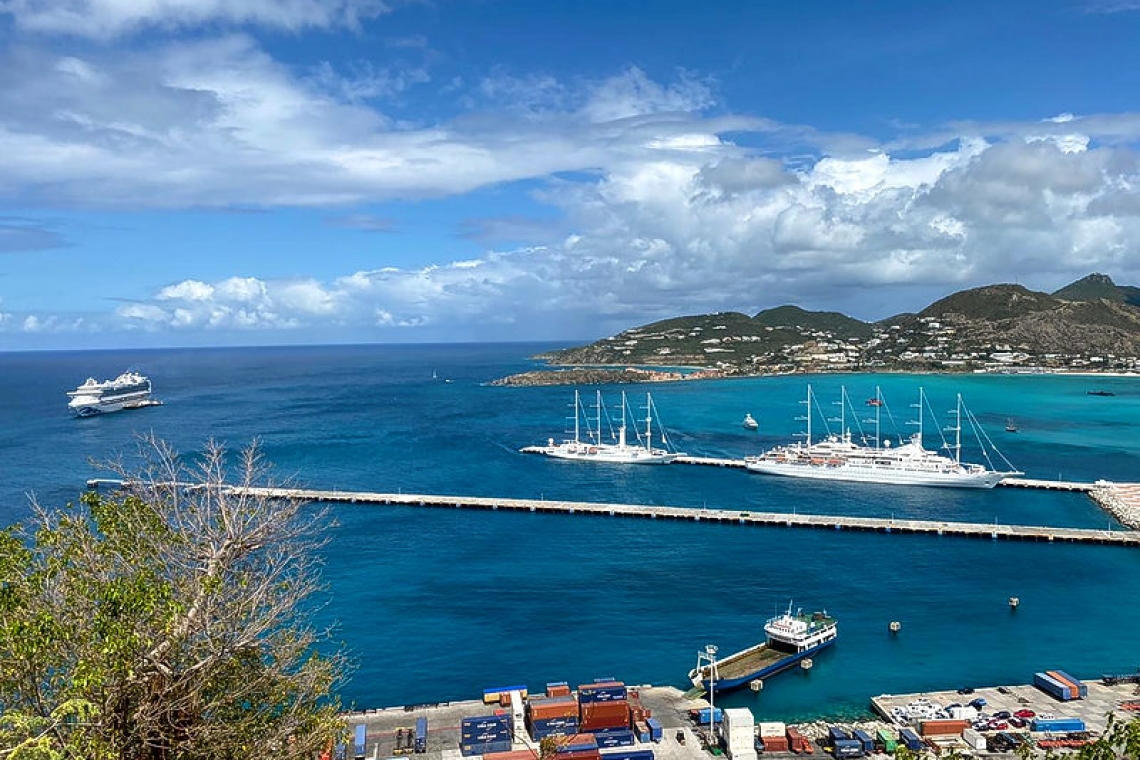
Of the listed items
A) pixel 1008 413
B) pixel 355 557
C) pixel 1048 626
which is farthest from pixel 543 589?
pixel 1008 413

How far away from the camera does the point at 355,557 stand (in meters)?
56.0

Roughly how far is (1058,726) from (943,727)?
4229 mm

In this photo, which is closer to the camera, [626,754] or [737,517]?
[626,754]

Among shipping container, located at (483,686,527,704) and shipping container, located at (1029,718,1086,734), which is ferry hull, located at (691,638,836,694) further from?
shipping container, located at (1029,718,1086,734)

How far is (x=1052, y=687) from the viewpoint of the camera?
32812mm

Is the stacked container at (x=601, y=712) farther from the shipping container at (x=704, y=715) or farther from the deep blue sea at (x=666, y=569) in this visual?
the deep blue sea at (x=666, y=569)

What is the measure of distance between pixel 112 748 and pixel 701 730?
24208 mm

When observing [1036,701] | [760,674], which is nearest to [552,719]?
[760,674]

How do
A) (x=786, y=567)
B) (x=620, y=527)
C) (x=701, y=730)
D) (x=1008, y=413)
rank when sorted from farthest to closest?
1. (x=1008, y=413)
2. (x=620, y=527)
3. (x=786, y=567)
4. (x=701, y=730)

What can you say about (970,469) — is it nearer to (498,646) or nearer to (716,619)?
(716,619)

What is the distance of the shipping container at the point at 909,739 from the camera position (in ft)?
93.1

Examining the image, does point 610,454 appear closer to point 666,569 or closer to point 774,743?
point 666,569

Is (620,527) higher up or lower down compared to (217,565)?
lower down

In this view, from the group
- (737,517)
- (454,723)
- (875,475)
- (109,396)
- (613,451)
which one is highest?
(109,396)
